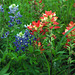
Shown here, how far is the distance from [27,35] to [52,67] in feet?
2.05

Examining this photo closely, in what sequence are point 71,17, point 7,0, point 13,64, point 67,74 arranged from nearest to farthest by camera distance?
point 67,74
point 13,64
point 71,17
point 7,0

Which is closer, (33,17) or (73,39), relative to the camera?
(73,39)

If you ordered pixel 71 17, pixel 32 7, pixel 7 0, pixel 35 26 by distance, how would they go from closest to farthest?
pixel 35 26 → pixel 71 17 → pixel 32 7 → pixel 7 0

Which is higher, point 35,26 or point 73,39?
point 35,26

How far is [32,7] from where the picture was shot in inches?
141

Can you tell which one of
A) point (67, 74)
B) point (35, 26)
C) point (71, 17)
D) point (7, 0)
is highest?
point (7, 0)

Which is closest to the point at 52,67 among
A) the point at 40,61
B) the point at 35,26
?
the point at 40,61

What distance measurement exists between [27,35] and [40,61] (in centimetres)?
46

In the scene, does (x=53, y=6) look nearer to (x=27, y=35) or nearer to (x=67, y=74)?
(x=27, y=35)

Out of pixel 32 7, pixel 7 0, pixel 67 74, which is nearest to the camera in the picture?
pixel 67 74

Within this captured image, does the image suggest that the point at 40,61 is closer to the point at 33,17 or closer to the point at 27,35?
the point at 27,35

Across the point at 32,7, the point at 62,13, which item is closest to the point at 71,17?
the point at 62,13

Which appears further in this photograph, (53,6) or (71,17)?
(53,6)

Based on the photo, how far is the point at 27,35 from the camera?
206 centimetres
